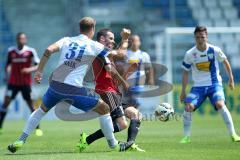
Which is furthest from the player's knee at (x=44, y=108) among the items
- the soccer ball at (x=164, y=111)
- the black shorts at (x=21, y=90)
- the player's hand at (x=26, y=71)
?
the black shorts at (x=21, y=90)

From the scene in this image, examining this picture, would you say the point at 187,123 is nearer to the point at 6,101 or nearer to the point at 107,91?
the point at 107,91

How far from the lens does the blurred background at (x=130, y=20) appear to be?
1181 inches

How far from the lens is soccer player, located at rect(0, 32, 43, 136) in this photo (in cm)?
1945

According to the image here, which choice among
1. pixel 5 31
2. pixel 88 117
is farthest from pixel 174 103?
pixel 5 31

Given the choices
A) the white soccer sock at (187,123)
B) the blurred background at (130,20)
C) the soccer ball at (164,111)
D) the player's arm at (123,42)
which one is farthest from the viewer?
the blurred background at (130,20)

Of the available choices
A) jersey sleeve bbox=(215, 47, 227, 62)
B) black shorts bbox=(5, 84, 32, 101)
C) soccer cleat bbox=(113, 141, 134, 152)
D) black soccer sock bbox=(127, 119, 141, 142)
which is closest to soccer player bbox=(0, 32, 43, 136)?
black shorts bbox=(5, 84, 32, 101)

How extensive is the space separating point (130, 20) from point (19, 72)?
13.1 m

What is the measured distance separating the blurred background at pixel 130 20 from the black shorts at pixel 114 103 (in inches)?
661

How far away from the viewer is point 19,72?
1975 cm

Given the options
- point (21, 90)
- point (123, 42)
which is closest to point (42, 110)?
point (123, 42)

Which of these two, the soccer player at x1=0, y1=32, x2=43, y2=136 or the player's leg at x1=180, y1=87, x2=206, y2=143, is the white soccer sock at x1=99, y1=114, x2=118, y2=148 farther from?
the soccer player at x1=0, y1=32, x2=43, y2=136

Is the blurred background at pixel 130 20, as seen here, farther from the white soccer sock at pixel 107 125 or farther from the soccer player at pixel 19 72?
the white soccer sock at pixel 107 125

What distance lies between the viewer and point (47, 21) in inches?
1300

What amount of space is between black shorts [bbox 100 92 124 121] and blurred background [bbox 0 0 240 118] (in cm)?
1679
